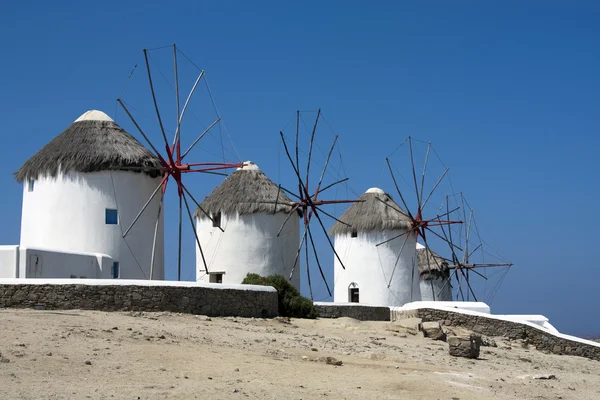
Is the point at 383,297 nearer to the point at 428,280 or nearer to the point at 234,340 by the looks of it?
the point at 428,280

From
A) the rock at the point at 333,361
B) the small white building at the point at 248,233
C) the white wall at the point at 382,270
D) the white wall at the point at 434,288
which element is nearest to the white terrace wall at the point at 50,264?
the small white building at the point at 248,233

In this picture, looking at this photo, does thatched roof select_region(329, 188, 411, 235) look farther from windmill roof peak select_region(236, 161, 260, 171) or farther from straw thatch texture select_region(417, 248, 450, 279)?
windmill roof peak select_region(236, 161, 260, 171)

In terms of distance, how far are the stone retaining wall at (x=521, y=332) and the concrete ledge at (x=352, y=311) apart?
467 cm

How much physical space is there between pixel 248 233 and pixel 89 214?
7.65m

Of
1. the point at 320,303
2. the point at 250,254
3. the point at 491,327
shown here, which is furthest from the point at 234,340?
the point at 250,254

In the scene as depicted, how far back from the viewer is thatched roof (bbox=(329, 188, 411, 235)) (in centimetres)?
3741

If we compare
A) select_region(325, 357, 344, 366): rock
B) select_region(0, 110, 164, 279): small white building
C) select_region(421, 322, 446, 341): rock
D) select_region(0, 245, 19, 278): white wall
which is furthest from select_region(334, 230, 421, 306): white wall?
select_region(325, 357, 344, 366): rock

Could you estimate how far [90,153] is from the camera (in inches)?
980

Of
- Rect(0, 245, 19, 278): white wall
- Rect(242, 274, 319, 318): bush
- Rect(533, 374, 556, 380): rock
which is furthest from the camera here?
Rect(242, 274, 319, 318): bush

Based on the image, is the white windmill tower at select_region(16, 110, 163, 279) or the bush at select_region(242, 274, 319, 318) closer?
the bush at select_region(242, 274, 319, 318)

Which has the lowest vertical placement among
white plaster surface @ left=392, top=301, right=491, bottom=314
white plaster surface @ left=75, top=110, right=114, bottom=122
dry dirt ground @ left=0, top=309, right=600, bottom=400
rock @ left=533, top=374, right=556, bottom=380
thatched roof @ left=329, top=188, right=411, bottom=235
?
rock @ left=533, top=374, right=556, bottom=380

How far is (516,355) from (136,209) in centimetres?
1247

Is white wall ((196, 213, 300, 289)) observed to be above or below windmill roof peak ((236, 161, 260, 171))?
below

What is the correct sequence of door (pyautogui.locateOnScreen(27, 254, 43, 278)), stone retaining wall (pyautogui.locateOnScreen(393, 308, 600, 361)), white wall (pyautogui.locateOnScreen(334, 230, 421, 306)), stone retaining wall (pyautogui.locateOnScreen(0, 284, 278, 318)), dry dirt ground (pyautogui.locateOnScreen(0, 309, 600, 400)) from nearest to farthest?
dry dirt ground (pyautogui.locateOnScreen(0, 309, 600, 400)) < stone retaining wall (pyautogui.locateOnScreen(0, 284, 278, 318)) < door (pyautogui.locateOnScreen(27, 254, 43, 278)) < stone retaining wall (pyautogui.locateOnScreen(393, 308, 600, 361)) < white wall (pyautogui.locateOnScreen(334, 230, 421, 306))
